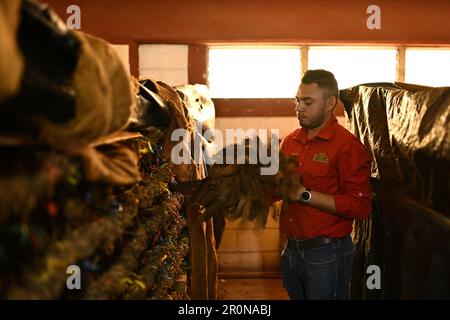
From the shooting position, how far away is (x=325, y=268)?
2.39m

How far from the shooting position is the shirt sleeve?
227 centimetres

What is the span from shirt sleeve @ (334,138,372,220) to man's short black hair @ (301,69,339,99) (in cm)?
29

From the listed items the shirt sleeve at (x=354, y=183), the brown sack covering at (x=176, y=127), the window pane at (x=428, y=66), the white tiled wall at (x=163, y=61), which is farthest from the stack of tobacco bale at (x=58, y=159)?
the window pane at (x=428, y=66)

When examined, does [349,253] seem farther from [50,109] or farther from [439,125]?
[50,109]

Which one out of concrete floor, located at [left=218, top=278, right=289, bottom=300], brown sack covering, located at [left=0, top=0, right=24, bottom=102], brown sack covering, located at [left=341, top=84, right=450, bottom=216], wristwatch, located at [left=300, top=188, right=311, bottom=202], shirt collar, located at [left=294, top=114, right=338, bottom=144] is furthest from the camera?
concrete floor, located at [left=218, top=278, right=289, bottom=300]

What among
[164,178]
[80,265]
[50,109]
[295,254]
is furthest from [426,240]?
[50,109]

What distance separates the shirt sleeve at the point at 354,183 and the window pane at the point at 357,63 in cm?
274

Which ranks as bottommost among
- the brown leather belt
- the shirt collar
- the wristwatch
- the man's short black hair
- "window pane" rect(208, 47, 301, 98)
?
the brown leather belt

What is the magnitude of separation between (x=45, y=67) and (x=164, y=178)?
1266 mm

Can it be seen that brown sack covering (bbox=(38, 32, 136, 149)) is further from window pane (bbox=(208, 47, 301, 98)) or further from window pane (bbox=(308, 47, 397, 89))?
window pane (bbox=(308, 47, 397, 89))

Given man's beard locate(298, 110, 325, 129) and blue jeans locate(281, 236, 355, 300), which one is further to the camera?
man's beard locate(298, 110, 325, 129)

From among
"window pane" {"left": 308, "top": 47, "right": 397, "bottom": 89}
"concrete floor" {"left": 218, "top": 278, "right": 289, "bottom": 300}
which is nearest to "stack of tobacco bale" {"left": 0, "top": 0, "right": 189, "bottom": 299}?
"concrete floor" {"left": 218, "top": 278, "right": 289, "bottom": 300}

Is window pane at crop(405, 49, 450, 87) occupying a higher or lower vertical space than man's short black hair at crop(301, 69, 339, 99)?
higher

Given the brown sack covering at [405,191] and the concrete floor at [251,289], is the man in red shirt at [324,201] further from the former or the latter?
the concrete floor at [251,289]
